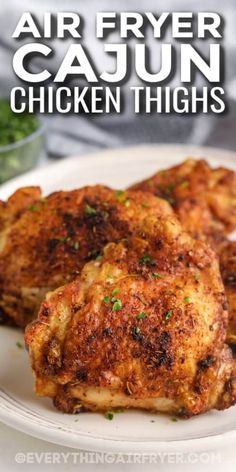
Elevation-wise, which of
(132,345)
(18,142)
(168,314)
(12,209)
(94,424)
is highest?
(18,142)

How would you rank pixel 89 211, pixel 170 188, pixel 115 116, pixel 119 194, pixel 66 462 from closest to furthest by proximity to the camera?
pixel 66 462
pixel 89 211
pixel 119 194
pixel 170 188
pixel 115 116

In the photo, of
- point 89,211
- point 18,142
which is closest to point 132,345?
point 89,211

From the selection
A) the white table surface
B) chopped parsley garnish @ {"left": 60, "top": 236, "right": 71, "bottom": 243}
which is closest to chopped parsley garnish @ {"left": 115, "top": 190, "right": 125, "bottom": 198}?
chopped parsley garnish @ {"left": 60, "top": 236, "right": 71, "bottom": 243}

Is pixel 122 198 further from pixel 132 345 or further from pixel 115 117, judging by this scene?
pixel 115 117

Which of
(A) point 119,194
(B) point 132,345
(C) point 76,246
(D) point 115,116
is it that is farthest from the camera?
(D) point 115,116

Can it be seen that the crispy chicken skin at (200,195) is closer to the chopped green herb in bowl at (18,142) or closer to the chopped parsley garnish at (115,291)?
the chopped parsley garnish at (115,291)

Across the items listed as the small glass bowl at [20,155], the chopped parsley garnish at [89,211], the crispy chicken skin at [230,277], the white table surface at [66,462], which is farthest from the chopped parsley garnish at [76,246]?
the small glass bowl at [20,155]

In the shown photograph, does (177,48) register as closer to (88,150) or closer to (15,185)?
(88,150)
